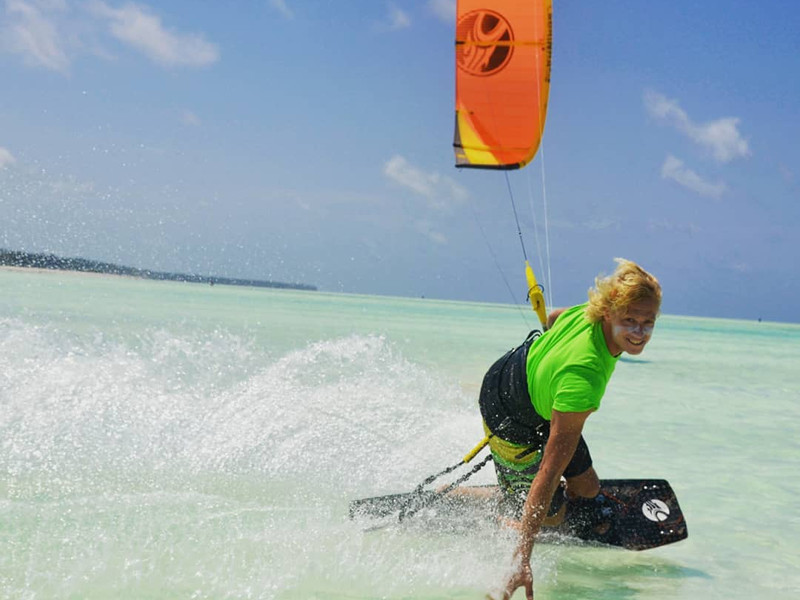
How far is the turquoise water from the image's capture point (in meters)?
3.23

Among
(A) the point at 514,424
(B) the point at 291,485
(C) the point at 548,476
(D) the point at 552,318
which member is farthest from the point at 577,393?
(B) the point at 291,485

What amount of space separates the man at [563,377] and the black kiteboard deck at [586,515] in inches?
28.8

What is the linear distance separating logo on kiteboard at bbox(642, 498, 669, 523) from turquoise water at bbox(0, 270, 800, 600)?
208mm

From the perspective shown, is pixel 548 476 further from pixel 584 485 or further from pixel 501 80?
pixel 501 80

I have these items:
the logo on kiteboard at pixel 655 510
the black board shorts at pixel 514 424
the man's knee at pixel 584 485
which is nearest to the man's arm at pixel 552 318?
the black board shorts at pixel 514 424

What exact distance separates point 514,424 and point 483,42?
692 centimetres

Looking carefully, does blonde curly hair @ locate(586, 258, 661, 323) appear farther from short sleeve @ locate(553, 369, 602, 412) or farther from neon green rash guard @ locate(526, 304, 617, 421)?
short sleeve @ locate(553, 369, 602, 412)

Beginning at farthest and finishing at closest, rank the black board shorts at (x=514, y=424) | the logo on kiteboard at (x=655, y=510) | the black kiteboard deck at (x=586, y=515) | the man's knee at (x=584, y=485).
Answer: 1. the logo on kiteboard at (x=655, y=510)
2. the black kiteboard deck at (x=586, y=515)
3. the man's knee at (x=584, y=485)
4. the black board shorts at (x=514, y=424)

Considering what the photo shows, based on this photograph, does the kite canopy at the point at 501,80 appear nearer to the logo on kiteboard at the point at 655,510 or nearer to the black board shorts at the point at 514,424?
the logo on kiteboard at the point at 655,510

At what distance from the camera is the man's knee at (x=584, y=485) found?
11.7ft

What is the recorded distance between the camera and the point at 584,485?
362 centimetres

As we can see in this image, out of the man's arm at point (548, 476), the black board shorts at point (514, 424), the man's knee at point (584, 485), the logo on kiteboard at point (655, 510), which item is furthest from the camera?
the logo on kiteboard at point (655, 510)

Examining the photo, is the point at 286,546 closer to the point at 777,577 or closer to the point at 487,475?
the point at 487,475

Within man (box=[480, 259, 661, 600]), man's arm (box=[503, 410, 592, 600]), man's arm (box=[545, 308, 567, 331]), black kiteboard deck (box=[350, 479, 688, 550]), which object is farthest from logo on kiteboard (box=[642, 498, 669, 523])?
man's arm (box=[503, 410, 592, 600])
